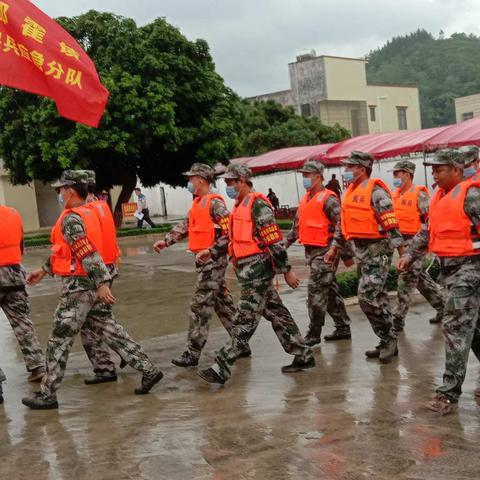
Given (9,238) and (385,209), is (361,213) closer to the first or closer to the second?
(385,209)

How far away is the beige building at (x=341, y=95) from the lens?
1959 inches

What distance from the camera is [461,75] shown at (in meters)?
81.1

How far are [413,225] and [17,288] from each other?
4.20 meters

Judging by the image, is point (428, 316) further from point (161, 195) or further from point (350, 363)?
point (161, 195)

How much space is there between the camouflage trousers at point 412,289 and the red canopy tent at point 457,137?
12.4 meters

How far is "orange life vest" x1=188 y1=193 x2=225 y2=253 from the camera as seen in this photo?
6863 millimetres

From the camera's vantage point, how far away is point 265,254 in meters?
6.18

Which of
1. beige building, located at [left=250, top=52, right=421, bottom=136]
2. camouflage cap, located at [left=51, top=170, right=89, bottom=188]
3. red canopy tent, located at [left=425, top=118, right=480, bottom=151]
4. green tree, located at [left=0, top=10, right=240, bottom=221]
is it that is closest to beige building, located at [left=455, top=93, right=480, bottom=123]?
beige building, located at [left=250, top=52, right=421, bottom=136]

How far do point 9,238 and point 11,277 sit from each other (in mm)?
338

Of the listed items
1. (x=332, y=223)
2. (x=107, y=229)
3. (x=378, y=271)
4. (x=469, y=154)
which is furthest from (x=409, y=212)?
(x=107, y=229)

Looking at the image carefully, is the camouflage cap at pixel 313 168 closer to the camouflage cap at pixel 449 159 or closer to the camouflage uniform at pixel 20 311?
the camouflage cap at pixel 449 159

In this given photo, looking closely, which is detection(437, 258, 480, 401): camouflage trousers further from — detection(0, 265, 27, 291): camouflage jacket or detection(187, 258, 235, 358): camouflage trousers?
detection(0, 265, 27, 291): camouflage jacket

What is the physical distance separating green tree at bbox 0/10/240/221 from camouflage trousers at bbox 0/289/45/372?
1805cm

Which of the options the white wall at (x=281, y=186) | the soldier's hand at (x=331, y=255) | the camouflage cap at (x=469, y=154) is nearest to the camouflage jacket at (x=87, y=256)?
the soldier's hand at (x=331, y=255)
